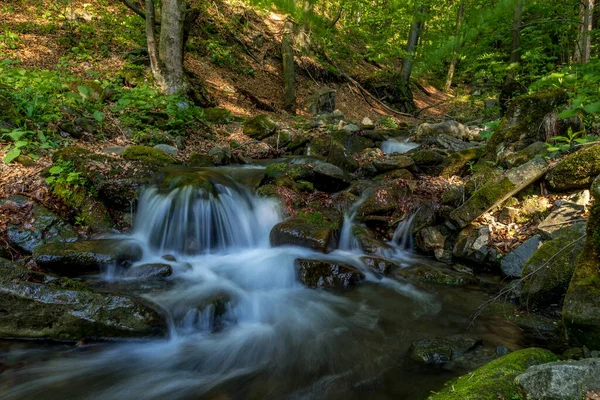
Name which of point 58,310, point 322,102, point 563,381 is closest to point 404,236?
point 563,381

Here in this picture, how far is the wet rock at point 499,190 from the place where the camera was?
558cm

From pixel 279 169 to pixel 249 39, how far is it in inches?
480

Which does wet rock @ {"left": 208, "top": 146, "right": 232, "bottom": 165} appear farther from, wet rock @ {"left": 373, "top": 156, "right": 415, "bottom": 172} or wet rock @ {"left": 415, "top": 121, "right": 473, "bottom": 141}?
wet rock @ {"left": 415, "top": 121, "right": 473, "bottom": 141}

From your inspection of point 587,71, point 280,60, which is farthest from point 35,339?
point 280,60

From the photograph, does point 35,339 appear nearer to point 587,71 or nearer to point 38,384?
point 38,384

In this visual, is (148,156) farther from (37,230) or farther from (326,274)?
(326,274)

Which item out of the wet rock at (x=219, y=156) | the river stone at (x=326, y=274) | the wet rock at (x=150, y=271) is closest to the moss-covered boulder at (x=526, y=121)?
the river stone at (x=326, y=274)

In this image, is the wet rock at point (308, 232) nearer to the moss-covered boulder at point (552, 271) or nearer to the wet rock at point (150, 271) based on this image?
the wet rock at point (150, 271)

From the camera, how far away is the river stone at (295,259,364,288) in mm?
5312

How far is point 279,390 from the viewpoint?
10.7ft

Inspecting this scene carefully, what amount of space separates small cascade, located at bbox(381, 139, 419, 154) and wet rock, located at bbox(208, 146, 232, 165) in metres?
4.81

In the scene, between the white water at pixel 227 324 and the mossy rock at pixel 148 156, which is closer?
the white water at pixel 227 324

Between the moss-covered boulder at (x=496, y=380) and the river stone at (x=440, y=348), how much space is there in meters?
0.97

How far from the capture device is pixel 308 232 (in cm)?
625
